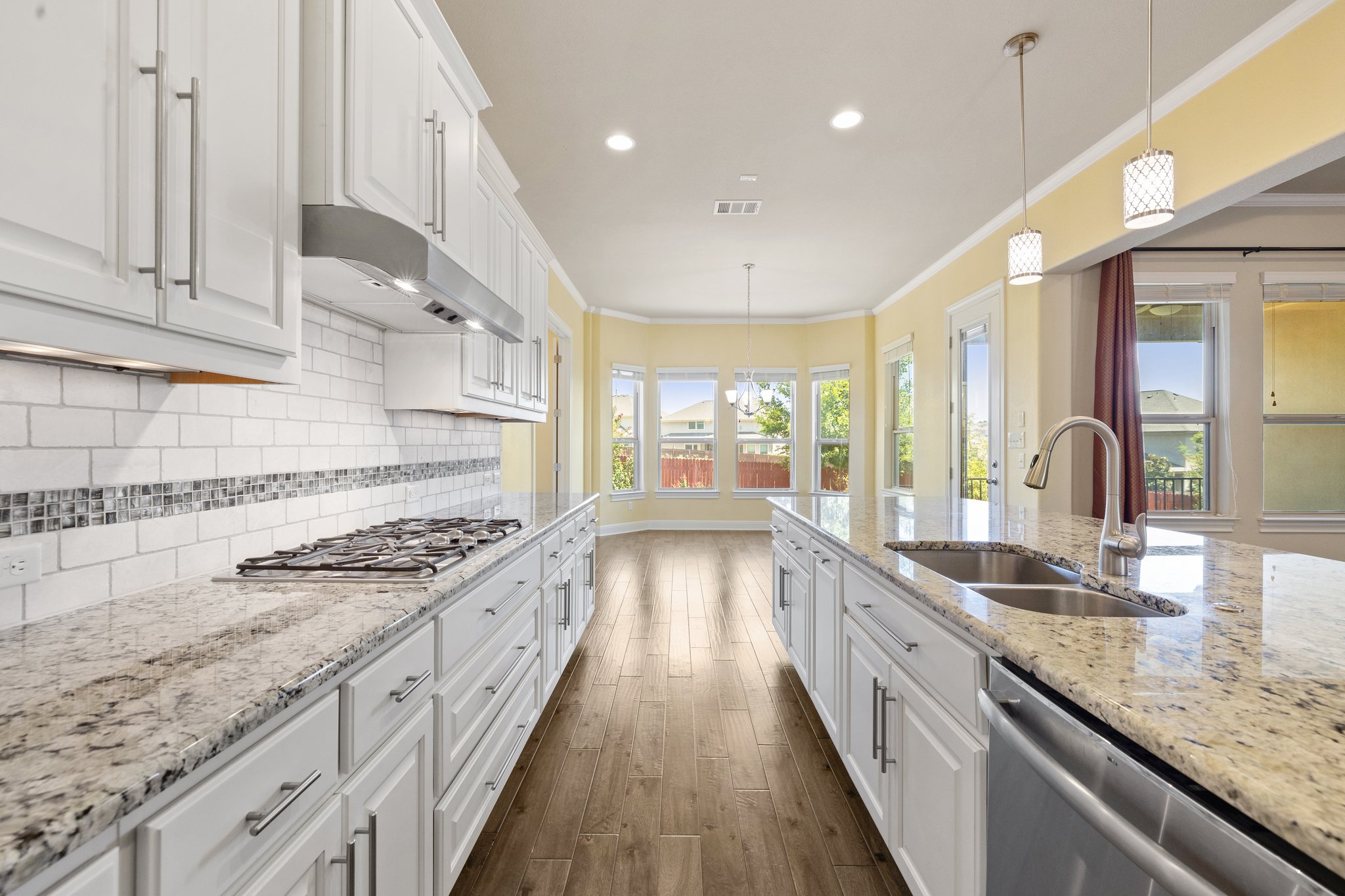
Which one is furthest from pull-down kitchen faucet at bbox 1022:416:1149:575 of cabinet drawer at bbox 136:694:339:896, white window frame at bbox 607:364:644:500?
white window frame at bbox 607:364:644:500

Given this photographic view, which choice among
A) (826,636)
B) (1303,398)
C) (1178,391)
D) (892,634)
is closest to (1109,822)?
(892,634)

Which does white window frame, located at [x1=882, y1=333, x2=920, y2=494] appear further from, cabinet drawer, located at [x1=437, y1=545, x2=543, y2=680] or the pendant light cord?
cabinet drawer, located at [x1=437, y1=545, x2=543, y2=680]

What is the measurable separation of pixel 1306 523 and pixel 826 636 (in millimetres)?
3952

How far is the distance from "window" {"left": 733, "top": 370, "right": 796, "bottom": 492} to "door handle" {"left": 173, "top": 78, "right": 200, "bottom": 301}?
7.37m

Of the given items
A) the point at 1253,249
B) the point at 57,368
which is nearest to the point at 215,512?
the point at 57,368

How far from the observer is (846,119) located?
312cm

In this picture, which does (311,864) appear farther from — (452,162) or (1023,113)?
(1023,113)

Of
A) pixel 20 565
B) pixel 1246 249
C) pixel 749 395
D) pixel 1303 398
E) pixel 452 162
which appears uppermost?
pixel 1246 249

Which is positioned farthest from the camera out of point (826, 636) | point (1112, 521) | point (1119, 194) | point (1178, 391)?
point (1178, 391)

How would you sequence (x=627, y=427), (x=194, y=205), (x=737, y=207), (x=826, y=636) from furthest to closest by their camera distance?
(x=627, y=427) < (x=737, y=207) < (x=826, y=636) < (x=194, y=205)

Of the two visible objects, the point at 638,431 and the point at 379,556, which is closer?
the point at 379,556

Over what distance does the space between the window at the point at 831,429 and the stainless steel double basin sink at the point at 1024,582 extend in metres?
5.99

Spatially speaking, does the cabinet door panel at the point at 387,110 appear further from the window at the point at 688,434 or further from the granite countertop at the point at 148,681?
the window at the point at 688,434

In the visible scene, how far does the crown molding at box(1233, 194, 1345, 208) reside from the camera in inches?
148
